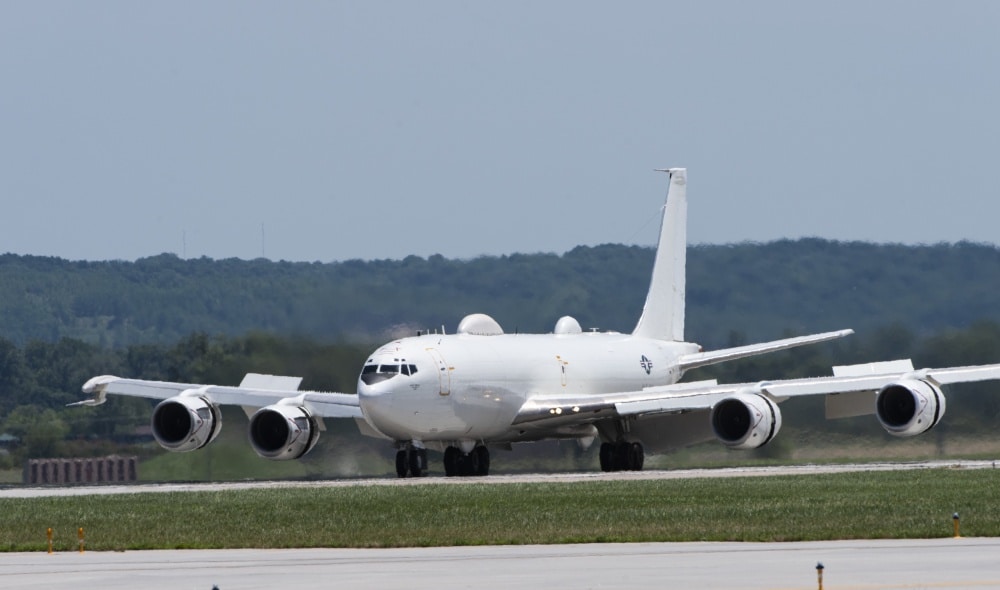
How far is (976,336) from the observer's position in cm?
4844

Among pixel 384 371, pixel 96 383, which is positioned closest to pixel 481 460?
pixel 384 371

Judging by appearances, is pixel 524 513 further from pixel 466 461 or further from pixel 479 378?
pixel 466 461

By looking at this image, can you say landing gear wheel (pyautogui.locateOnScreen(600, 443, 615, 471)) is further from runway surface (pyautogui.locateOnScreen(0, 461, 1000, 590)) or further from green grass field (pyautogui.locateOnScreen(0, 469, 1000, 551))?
runway surface (pyautogui.locateOnScreen(0, 461, 1000, 590))

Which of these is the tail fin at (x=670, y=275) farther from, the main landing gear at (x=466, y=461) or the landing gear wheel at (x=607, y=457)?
the main landing gear at (x=466, y=461)

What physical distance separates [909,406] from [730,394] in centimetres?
383

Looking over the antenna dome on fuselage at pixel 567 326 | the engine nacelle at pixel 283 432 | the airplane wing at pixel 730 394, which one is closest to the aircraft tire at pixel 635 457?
the airplane wing at pixel 730 394

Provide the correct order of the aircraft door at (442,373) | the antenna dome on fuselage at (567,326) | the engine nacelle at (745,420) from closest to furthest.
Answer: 1. the engine nacelle at (745,420)
2. the aircraft door at (442,373)
3. the antenna dome on fuselage at (567,326)

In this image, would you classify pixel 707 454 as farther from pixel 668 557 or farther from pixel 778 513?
pixel 668 557

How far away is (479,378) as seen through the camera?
43969 millimetres

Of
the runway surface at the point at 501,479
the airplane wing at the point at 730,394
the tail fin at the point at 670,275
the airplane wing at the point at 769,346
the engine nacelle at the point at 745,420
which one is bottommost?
the runway surface at the point at 501,479

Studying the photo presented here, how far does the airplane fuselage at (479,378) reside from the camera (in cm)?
4219

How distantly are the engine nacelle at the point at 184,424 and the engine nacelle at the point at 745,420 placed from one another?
1112 cm

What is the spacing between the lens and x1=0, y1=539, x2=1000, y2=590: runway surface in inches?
698

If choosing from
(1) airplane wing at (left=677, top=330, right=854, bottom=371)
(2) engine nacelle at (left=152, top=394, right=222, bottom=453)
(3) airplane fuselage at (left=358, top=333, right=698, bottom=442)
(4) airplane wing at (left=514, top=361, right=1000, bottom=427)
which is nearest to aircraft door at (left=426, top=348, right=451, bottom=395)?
(3) airplane fuselage at (left=358, top=333, right=698, bottom=442)
